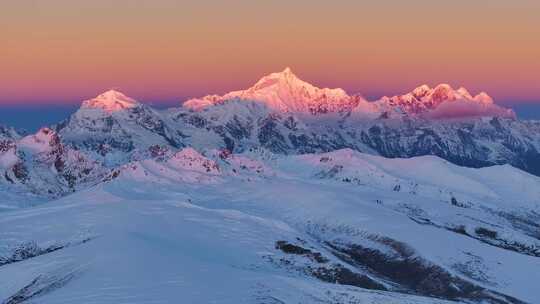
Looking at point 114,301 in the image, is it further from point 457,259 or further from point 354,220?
point 354,220

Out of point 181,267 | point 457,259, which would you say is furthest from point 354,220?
point 181,267

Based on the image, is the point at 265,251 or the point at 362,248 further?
the point at 362,248

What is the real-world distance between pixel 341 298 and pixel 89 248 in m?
38.7

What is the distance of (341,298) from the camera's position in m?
73.8

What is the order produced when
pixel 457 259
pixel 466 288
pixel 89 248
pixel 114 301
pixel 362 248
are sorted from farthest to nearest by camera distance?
pixel 362 248
pixel 457 259
pixel 466 288
pixel 89 248
pixel 114 301

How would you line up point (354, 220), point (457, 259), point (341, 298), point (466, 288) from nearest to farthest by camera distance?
point (341, 298) → point (466, 288) → point (457, 259) → point (354, 220)

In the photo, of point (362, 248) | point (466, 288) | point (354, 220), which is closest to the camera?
point (466, 288)

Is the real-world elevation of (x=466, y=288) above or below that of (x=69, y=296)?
below

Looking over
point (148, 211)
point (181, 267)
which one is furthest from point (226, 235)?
point (181, 267)

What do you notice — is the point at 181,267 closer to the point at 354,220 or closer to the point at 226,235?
the point at 226,235

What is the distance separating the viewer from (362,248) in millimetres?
156375

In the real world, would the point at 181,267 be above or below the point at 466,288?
above

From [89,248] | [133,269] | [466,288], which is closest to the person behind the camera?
[133,269]

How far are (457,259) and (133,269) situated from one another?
2887 inches
